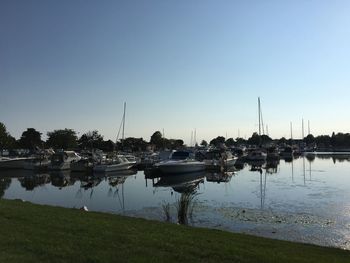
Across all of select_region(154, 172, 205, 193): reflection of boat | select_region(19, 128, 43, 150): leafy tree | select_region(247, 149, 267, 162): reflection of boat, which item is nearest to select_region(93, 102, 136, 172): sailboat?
select_region(154, 172, 205, 193): reflection of boat

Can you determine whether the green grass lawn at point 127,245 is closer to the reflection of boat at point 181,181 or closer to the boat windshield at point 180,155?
the reflection of boat at point 181,181

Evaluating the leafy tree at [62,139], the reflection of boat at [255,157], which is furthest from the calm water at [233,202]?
the leafy tree at [62,139]

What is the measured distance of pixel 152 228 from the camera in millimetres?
16016

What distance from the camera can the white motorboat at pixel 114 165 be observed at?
69.0 meters

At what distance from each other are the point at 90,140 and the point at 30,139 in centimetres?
2277

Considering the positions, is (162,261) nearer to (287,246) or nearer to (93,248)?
(93,248)

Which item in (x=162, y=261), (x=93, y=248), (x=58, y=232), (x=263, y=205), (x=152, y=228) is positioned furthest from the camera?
→ (x=263, y=205)

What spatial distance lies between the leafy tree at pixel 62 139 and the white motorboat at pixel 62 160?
227ft

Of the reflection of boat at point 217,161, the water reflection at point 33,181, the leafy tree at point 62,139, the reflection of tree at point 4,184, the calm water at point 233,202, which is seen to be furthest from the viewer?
the leafy tree at point 62,139

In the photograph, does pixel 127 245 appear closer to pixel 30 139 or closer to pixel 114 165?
pixel 114 165

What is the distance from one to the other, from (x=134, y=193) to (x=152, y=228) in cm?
2669

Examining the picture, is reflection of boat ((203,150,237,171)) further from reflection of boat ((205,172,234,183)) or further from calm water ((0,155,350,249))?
calm water ((0,155,350,249))

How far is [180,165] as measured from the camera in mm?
63531

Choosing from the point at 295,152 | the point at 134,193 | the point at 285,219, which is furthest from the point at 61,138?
the point at 285,219
